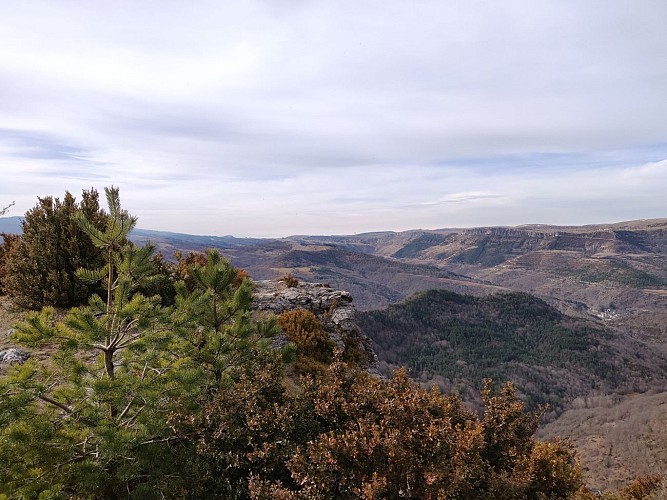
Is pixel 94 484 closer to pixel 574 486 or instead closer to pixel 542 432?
pixel 574 486

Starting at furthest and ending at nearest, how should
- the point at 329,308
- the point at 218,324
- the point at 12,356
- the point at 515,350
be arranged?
the point at 515,350 < the point at 329,308 < the point at 12,356 < the point at 218,324

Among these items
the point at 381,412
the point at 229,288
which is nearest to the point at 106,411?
the point at 229,288

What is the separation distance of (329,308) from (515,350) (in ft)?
602

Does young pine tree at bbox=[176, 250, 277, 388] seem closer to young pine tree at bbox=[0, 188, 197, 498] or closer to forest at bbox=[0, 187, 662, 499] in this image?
forest at bbox=[0, 187, 662, 499]

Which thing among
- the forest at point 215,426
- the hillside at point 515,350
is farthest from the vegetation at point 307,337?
the hillside at point 515,350

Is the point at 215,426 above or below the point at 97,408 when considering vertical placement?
below

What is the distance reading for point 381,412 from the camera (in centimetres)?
579

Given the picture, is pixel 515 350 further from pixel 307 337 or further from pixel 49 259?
pixel 49 259

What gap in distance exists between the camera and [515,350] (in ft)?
557

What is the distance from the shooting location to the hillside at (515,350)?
13675cm

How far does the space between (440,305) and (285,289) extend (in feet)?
636

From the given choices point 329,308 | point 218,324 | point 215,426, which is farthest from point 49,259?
point 329,308

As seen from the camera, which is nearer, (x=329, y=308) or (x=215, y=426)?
(x=215, y=426)

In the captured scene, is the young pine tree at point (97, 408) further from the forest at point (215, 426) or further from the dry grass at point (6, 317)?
the dry grass at point (6, 317)
